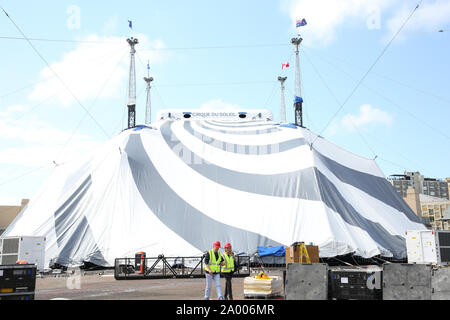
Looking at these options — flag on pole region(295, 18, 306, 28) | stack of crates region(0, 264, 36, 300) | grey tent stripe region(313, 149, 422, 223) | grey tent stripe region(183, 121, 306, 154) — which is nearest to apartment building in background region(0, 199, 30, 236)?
grey tent stripe region(183, 121, 306, 154)

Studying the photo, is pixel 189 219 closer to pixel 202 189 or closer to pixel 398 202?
Result: pixel 202 189

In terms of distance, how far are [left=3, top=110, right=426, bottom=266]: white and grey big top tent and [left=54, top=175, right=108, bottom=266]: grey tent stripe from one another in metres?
0.05

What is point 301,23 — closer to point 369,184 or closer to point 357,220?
point 369,184

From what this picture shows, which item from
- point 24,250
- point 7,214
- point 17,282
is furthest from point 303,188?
point 7,214

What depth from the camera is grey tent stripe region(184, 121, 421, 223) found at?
23.1m

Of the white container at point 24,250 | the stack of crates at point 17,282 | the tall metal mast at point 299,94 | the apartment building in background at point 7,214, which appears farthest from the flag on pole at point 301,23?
the apartment building in background at point 7,214

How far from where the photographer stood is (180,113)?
92.2ft

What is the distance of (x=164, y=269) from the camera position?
685 inches

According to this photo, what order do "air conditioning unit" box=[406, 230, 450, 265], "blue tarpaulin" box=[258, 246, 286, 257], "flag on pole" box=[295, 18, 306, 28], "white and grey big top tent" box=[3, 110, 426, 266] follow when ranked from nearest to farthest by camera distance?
"blue tarpaulin" box=[258, 246, 286, 257]
"white and grey big top tent" box=[3, 110, 426, 266]
"air conditioning unit" box=[406, 230, 450, 265]
"flag on pole" box=[295, 18, 306, 28]

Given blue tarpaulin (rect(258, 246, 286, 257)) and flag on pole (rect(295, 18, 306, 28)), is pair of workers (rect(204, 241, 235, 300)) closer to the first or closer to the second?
blue tarpaulin (rect(258, 246, 286, 257))

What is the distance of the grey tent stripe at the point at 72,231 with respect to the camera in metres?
18.9

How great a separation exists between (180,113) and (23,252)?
13483 millimetres
